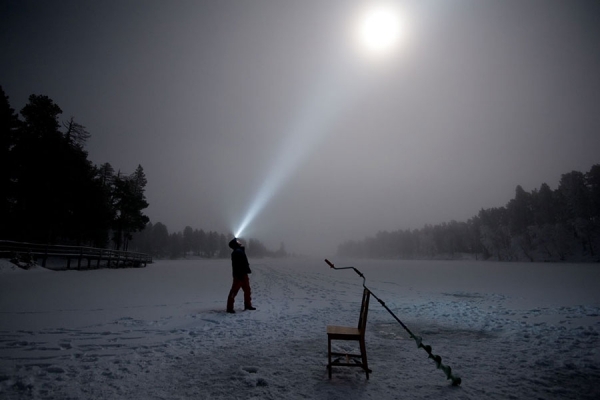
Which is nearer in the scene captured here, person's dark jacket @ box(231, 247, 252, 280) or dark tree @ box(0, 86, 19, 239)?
person's dark jacket @ box(231, 247, 252, 280)

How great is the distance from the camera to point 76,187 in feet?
100

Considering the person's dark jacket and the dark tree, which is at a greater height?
the dark tree

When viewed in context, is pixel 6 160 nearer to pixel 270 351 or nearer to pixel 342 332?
pixel 270 351

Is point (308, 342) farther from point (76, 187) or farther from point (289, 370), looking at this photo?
point (76, 187)

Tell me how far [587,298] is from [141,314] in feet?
60.3

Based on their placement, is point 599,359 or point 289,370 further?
point 599,359

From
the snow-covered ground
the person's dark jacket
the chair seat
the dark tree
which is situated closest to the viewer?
the snow-covered ground

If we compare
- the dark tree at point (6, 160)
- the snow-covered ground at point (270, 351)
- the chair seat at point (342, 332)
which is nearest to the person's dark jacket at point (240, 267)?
the snow-covered ground at point (270, 351)

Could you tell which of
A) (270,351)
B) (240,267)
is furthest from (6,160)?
(270,351)

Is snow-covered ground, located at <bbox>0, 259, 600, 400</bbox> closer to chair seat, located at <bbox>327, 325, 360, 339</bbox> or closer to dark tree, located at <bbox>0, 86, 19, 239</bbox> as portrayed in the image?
chair seat, located at <bbox>327, 325, 360, 339</bbox>

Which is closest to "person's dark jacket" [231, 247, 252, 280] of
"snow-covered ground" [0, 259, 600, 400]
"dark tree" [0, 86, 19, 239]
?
"snow-covered ground" [0, 259, 600, 400]

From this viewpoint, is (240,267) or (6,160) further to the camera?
(6,160)

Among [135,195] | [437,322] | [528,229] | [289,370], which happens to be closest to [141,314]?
[289,370]

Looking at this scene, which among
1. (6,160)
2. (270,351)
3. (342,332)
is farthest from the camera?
(6,160)
